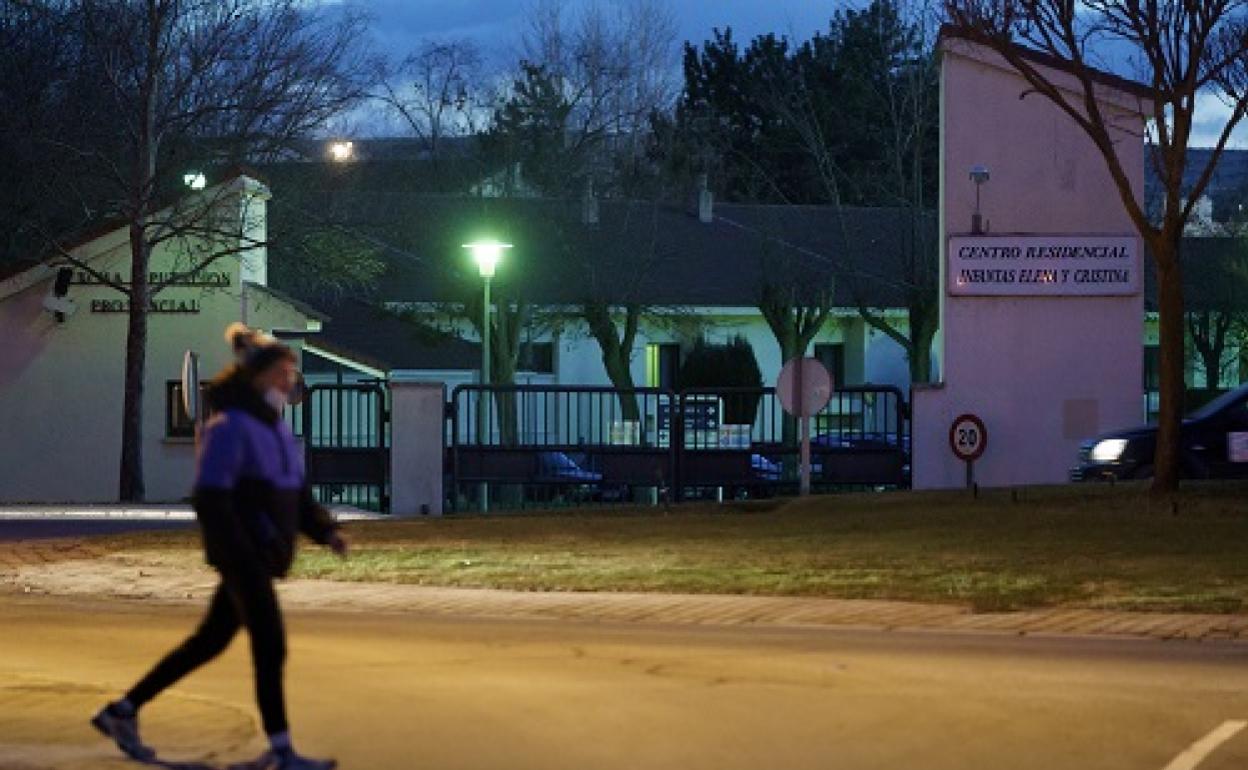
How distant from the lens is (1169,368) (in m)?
22.9

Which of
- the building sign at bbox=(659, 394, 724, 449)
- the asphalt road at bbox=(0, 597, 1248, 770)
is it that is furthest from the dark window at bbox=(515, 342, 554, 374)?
the asphalt road at bbox=(0, 597, 1248, 770)

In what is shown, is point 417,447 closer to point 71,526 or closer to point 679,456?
point 679,456

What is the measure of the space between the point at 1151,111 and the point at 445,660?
62.0ft

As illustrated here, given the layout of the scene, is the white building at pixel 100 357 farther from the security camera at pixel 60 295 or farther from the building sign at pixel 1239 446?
the building sign at pixel 1239 446

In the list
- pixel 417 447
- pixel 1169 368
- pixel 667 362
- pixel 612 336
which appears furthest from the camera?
pixel 667 362

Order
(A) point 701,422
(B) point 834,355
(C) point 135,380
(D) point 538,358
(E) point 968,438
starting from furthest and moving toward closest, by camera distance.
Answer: (B) point 834,355 < (D) point 538,358 < (C) point 135,380 < (A) point 701,422 < (E) point 968,438

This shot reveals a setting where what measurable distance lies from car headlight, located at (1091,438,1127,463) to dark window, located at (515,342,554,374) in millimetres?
29007

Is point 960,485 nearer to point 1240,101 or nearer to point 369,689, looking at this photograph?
point 1240,101

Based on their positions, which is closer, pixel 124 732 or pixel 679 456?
pixel 124 732

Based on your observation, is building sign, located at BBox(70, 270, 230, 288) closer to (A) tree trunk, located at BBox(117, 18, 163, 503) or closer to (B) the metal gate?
(A) tree trunk, located at BBox(117, 18, 163, 503)

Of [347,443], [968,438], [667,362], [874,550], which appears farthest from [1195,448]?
[667,362]

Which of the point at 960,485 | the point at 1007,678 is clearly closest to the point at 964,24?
the point at 960,485

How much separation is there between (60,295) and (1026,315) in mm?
18683

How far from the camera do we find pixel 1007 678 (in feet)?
40.7
